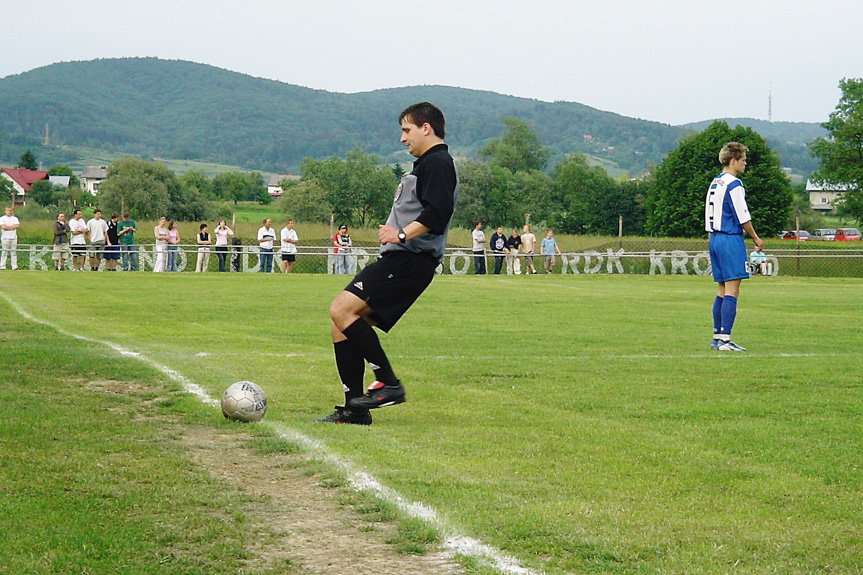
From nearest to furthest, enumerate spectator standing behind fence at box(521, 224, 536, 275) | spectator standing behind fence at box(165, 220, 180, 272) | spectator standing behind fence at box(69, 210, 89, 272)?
spectator standing behind fence at box(69, 210, 89, 272)
spectator standing behind fence at box(165, 220, 180, 272)
spectator standing behind fence at box(521, 224, 536, 275)

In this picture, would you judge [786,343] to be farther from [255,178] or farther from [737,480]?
[255,178]

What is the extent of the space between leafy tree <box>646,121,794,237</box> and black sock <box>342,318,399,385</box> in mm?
70067

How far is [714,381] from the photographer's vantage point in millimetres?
8484

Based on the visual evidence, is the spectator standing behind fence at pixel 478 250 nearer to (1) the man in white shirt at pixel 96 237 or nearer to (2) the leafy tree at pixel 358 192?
(1) the man in white shirt at pixel 96 237

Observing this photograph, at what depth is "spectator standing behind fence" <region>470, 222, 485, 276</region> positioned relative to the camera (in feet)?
116

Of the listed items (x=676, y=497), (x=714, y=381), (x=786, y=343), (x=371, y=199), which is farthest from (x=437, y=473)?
(x=371, y=199)

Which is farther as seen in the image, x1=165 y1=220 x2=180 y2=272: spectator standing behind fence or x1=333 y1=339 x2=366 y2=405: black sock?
x1=165 y1=220 x2=180 y2=272: spectator standing behind fence

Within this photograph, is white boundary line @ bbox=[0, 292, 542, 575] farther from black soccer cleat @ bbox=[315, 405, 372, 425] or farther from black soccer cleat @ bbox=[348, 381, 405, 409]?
black soccer cleat @ bbox=[348, 381, 405, 409]

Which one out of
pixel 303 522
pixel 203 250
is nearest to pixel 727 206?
pixel 303 522

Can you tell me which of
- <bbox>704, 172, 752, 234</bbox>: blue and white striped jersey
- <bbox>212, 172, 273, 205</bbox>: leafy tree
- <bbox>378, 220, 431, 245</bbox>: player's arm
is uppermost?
<bbox>212, 172, 273, 205</bbox>: leafy tree

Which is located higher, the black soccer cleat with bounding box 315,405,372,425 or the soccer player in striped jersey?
the soccer player in striped jersey

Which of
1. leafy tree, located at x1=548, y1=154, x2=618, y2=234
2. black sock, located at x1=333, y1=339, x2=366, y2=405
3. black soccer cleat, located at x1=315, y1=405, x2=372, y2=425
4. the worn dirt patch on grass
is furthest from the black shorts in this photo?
leafy tree, located at x1=548, y1=154, x2=618, y2=234

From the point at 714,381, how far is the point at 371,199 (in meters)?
102

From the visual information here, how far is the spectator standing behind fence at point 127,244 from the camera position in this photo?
1303 inches
